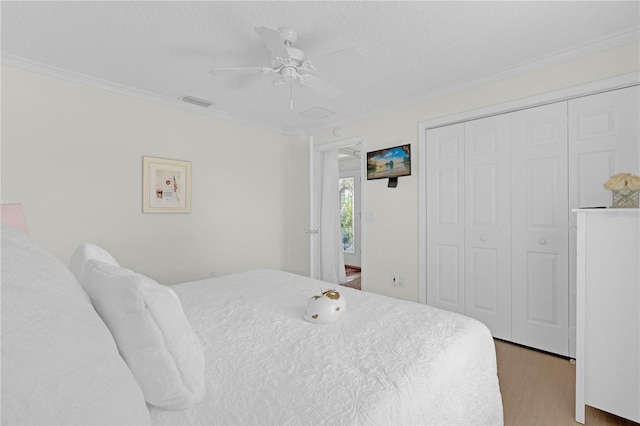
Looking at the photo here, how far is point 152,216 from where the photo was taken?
→ 3.26 metres

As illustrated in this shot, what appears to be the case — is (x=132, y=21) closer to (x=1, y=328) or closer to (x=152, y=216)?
(x=152, y=216)

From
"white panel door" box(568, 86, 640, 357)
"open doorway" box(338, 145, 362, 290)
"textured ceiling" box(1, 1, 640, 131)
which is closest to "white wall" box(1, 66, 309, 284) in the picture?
"textured ceiling" box(1, 1, 640, 131)

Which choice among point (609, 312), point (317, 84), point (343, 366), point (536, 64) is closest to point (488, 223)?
point (609, 312)

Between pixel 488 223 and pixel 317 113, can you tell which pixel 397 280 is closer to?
pixel 488 223

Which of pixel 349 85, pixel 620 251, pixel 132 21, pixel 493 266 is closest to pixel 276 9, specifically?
pixel 132 21

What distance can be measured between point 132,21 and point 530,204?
11.1 ft

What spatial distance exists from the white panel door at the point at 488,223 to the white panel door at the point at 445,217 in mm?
66

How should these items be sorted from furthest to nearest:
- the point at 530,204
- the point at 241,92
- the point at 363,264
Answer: the point at 363,264 < the point at 241,92 < the point at 530,204

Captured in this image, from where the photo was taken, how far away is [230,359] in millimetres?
1145

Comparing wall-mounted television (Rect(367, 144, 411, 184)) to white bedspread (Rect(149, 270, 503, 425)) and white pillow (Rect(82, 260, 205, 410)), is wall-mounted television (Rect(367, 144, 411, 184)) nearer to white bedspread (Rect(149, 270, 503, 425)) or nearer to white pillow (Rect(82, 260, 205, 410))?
white bedspread (Rect(149, 270, 503, 425))

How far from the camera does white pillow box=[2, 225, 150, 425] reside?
51 centimetres

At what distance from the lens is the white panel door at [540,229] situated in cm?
249

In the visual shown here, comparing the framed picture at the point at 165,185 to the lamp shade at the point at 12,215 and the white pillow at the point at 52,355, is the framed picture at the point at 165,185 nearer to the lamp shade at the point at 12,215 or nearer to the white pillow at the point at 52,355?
the lamp shade at the point at 12,215

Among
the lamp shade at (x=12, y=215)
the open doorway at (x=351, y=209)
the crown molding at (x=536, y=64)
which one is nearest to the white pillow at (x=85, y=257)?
the lamp shade at (x=12, y=215)
